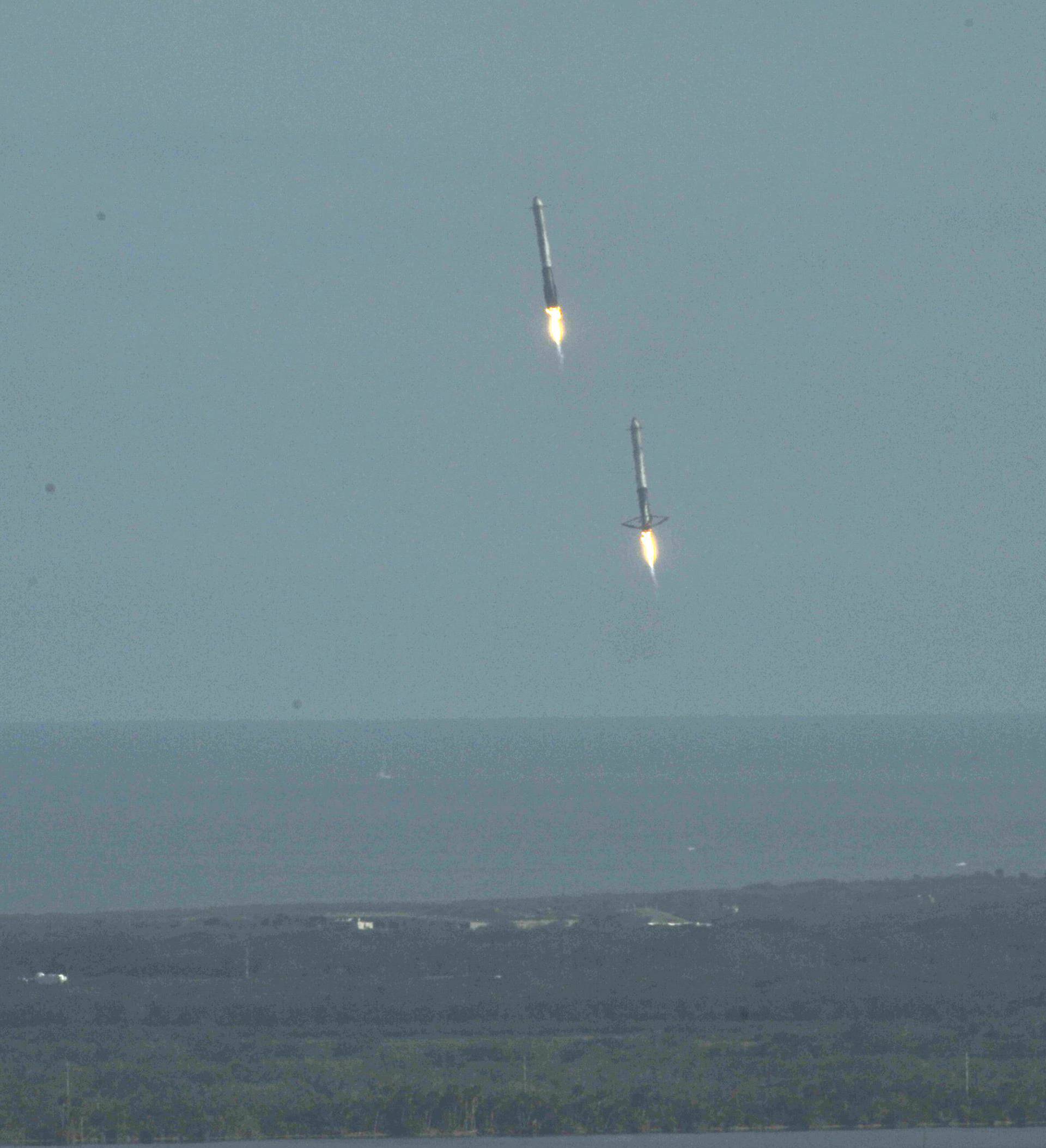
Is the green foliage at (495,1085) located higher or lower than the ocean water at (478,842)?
lower

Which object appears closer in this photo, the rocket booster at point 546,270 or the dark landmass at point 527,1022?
the dark landmass at point 527,1022

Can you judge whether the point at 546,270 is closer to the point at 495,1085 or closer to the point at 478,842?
the point at 495,1085

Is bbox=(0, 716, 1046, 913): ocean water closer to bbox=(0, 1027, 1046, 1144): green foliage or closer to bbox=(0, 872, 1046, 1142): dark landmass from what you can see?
bbox=(0, 872, 1046, 1142): dark landmass

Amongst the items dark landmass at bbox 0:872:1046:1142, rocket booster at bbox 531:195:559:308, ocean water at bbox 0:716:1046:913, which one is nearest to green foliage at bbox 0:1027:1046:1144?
dark landmass at bbox 0:872:1046:1142

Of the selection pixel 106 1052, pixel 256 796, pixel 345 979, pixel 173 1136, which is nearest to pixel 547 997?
pixel 345 979

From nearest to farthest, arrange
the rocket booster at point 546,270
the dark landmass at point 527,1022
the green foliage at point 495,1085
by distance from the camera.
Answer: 1. the green foliage at point 495,1085
2. the dark landmass at point 527,1022
3. the rocket booster at point 546,270

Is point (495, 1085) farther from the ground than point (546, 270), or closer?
closer

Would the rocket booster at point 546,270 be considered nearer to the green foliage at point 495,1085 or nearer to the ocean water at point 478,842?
the green foliage at point 495,1085

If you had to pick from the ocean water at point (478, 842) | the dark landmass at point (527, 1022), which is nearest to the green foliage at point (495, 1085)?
the dark landmass at point (527, 1022)

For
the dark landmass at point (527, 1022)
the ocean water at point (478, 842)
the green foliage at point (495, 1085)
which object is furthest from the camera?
the ocean water at point (478, 842)

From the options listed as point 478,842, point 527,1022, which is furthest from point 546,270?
point 478,842
